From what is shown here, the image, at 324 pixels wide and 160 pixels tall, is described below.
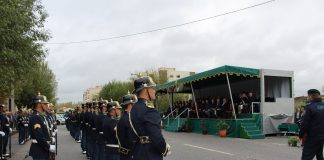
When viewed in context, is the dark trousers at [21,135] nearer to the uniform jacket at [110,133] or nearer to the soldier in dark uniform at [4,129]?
the soldier in dark uniform at [4,129]

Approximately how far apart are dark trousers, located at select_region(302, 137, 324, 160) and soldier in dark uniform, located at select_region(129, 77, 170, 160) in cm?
479

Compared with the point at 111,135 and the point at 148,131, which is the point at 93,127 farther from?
the point at 148,131

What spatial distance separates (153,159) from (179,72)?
124 metres

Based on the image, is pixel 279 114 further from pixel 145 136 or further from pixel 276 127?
pixel 145 136

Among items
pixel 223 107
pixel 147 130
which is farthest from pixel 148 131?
pixel 223 107

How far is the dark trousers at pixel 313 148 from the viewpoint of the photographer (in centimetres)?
846

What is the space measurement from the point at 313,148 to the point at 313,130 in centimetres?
38

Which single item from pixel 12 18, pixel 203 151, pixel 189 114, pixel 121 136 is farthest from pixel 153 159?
pixel 189 114

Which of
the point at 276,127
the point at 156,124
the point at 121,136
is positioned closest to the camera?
the point at 156,124

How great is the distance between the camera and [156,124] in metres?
4.64

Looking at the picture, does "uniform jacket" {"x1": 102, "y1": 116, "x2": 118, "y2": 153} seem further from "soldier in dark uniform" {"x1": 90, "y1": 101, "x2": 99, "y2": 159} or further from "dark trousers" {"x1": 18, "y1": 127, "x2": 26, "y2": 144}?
"dark trousers" {"x1": 18, "y1": 127, "x2": 26, "y2": 144}

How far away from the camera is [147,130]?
4.67 meters

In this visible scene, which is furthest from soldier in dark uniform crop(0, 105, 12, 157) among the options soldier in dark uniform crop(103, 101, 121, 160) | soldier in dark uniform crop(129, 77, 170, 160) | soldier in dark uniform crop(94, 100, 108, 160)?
soldier in dark uniform crop(129, 77, 170, 160)

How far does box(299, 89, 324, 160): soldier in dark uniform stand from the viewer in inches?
334
